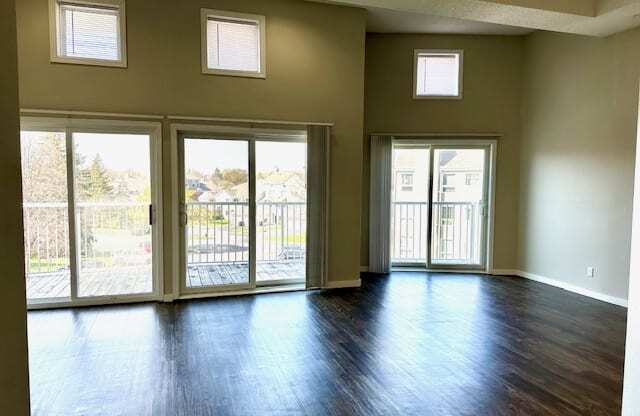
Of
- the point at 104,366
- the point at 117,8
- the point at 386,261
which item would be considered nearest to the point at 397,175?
the point at 386,261

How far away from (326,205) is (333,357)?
93.2 inches

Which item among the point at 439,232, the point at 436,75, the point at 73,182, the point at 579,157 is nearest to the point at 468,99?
the point at 436,75

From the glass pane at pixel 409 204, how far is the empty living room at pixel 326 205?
0.04 meters

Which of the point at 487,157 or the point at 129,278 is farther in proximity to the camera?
the point at 487,157

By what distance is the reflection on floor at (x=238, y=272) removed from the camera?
505 centimetres

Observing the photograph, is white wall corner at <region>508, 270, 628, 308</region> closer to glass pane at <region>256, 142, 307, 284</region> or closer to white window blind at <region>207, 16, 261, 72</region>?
glass pane at <region>256, 142, 307, 284</region>

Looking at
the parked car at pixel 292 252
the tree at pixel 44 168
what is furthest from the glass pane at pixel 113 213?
the parked car at pixel 292 252

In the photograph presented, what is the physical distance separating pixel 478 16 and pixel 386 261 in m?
3.58

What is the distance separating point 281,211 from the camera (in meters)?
5.39

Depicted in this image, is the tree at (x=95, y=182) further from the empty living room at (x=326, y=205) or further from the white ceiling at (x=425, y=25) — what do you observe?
the white ceiling at (x=425, y=25)

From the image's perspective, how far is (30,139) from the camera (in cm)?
438

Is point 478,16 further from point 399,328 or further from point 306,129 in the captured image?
point 399,328

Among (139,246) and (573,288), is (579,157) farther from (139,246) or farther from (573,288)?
(139,246)

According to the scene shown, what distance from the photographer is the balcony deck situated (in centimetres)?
455
